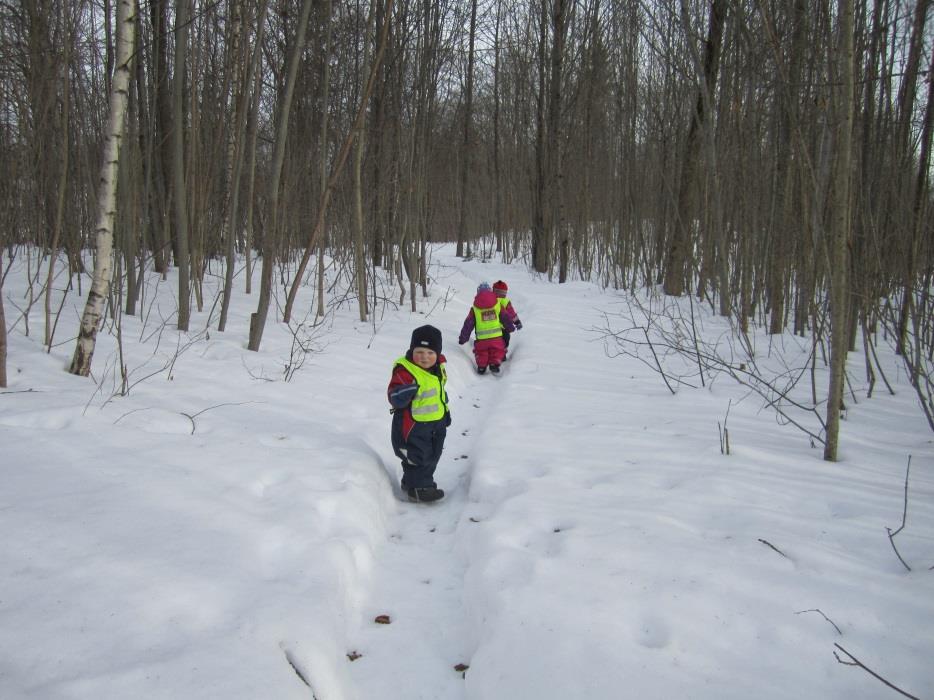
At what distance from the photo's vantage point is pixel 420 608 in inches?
99.5

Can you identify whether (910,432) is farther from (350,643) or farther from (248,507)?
(248,507)

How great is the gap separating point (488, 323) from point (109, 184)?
438cm

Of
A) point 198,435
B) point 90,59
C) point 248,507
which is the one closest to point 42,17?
point 90,59

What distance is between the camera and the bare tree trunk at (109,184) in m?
3.50

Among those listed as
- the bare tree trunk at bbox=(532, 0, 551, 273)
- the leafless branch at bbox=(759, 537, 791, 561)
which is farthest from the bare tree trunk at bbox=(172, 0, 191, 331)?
the bare tree trunk at bbox=(532, 0, 551, 273)

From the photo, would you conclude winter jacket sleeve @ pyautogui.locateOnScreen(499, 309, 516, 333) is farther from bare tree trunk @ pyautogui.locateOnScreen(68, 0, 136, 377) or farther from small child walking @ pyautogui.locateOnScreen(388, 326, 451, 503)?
bare tree trunk @ pyautogui.locateOnScreen(68, 0, 136, 377)

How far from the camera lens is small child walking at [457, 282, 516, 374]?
7.09 m

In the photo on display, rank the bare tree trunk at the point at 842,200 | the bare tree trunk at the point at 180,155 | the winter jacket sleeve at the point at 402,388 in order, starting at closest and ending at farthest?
the bare tree trunk at the point at 842,200 → the winter jacket sleeve at the point at 402,388 → the bare tree trunk at the point at 180,155

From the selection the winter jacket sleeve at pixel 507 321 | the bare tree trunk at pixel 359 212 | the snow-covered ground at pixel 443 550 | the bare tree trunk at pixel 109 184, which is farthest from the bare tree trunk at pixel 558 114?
the bare tree trunk at pixel 109 184

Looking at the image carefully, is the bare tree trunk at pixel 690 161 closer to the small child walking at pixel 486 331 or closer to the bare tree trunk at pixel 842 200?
the small child walking at pixel 486 331

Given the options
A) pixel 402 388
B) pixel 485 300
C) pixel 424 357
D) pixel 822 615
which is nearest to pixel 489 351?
pixel 485 300

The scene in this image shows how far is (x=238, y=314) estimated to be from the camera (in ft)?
23.2

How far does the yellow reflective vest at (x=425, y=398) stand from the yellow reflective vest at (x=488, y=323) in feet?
11.2

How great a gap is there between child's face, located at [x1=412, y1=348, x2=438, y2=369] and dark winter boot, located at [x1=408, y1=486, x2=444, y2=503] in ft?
2.66
